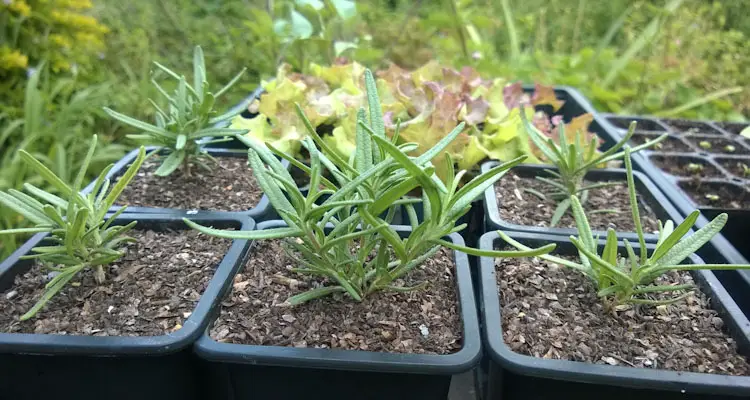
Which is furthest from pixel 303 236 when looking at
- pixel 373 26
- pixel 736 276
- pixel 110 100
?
pixel 373 26

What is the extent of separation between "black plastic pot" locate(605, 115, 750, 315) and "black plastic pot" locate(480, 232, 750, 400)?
29 cm

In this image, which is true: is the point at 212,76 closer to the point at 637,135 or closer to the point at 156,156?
the point at 156,156

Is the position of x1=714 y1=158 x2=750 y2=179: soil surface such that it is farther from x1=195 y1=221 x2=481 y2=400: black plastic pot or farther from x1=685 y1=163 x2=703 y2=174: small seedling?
x1=195 y1=221 x2=481 y2=400: black plastic pot

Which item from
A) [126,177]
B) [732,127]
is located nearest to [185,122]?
[126,177]

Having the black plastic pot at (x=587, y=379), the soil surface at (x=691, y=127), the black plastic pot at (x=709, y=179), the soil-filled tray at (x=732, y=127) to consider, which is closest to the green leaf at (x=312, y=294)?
the black plastic pot at (x=587, y=379)

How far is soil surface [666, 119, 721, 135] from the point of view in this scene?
1.61 meters

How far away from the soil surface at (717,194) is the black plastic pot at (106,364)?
110 centimetres

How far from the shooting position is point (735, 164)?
1438 millimetres

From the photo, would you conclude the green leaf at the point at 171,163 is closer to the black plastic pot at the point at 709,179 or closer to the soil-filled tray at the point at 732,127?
the black plastic pot at the point at 709,179

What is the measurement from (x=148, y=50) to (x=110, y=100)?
40 centimetres

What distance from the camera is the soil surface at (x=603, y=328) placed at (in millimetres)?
698

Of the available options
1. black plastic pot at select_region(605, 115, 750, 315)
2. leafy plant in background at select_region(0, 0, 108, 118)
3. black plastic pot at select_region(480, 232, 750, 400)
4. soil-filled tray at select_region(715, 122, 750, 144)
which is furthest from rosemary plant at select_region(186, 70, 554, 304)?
leafy plant in background at select_region(0, 0, 108, 118)

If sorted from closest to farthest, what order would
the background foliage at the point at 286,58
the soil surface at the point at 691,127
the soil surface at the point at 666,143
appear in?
1. the soil surface at the point at 666,143
2. the soil surface at the point at 691,127
3. the background foliage at the point at 286,58

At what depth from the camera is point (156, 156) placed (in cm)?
118
